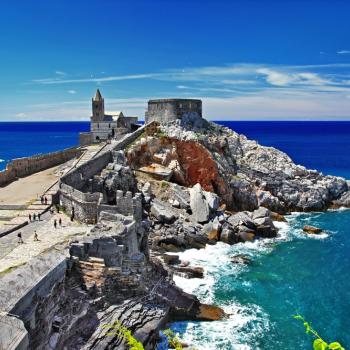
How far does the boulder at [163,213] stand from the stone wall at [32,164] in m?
12.5

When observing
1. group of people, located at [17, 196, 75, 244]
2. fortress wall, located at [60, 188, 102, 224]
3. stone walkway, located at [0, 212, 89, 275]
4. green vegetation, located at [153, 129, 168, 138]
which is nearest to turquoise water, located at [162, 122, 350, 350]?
fortress wall, located at [60, 188, 102, 224]

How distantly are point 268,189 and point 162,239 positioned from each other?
20.9 meters

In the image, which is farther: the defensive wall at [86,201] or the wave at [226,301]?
the defensive wall at [86,201]

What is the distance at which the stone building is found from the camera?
5634cm

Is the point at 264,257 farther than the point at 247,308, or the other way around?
the point at 264,257

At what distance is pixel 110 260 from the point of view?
1903 cm

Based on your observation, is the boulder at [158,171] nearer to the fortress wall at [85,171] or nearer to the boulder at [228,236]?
the fortress wall at [85,171]

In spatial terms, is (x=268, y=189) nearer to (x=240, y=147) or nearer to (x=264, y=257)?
(x=240, y=147)

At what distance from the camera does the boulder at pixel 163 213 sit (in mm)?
35531


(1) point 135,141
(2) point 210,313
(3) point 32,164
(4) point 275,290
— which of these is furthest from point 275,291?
(3) point 32,164

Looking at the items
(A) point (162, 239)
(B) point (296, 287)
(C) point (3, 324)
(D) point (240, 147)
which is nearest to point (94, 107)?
(D) point (240, 147)

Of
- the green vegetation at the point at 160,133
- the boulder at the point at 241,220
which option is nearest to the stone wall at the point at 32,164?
the green vegetation at the point at 160,133

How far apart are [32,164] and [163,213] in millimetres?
14189

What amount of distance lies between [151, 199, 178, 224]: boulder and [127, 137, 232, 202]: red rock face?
282 inches
